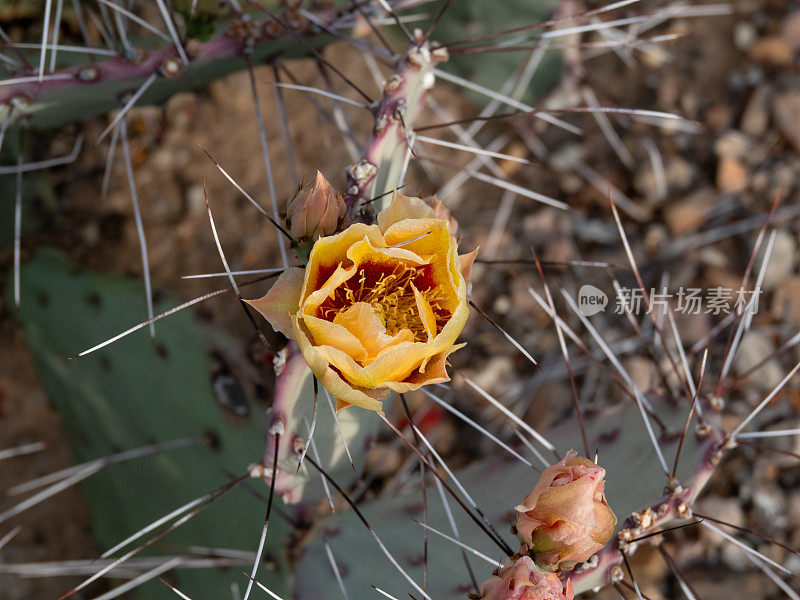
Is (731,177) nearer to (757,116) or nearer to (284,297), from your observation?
(757,116)

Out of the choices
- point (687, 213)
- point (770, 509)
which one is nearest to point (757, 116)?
point (687, 213)

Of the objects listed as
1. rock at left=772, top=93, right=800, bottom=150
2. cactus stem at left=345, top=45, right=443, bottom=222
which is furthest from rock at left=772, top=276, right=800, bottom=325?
cactus stem at left=345, top=45, right=443, bottom=222

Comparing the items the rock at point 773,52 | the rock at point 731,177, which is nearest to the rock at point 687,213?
the rock at point 731,177

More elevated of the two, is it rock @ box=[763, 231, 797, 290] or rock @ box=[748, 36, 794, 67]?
rock @ box=[748, 36, 794, 67]

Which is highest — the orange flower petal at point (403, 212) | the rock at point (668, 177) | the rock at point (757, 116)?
the orange flower petal at point (403, 212)

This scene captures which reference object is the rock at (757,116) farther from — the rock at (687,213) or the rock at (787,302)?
the rock at (787,302)

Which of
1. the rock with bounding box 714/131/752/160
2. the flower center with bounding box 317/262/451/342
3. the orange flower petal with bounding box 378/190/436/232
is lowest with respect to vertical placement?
the rock with bounding box 714/131/752/160

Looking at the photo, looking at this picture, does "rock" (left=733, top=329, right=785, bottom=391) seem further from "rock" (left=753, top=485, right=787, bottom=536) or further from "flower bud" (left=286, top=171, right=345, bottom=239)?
"flower bud" (left=286, top=171, right=345, bottom=239)

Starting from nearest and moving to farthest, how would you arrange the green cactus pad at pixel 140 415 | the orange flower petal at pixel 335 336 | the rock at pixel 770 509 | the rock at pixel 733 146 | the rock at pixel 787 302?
the orange flower petal at pixel 335 336
the green cactus pad at pixel 140 415
the rock at pixel 770 509
the rock at pixel 787 302
the rock at pixel 733 146

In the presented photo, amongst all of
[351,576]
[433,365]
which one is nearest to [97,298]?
[351,576]
